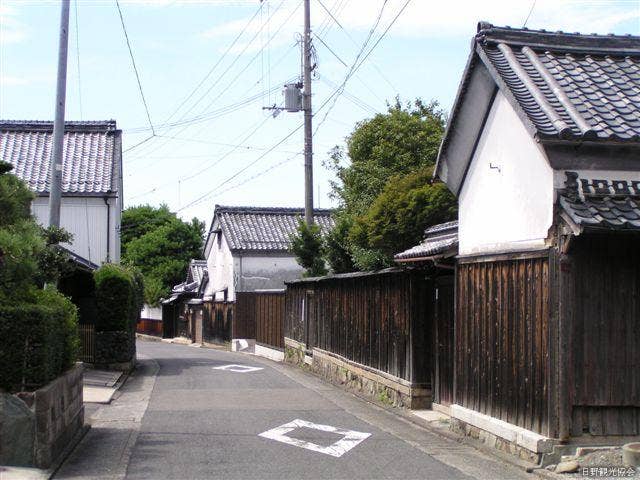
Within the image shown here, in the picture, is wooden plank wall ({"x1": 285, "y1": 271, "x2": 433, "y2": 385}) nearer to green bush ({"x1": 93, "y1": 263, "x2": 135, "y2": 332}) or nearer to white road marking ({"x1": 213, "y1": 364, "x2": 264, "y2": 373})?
white road marking ({"x1": 213, "y1": 364, "x2": 264, "y2": 373})

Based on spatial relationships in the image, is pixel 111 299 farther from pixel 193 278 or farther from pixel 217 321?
pixel 193 278

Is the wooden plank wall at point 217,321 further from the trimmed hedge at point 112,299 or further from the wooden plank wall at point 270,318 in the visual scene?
the trimmed hedge at point 112,299

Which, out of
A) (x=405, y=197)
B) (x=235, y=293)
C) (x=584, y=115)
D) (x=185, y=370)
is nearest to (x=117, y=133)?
(x=235, y=293)

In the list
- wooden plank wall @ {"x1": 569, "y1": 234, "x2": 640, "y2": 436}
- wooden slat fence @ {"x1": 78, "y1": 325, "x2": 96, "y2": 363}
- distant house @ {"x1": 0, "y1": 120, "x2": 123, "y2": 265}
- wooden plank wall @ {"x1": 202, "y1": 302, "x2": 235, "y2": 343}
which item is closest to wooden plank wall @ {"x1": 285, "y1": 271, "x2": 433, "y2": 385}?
Answer: wooden plank wall @ {"x1": 569, "y1": 234, "x2": 640, "y2": 436}

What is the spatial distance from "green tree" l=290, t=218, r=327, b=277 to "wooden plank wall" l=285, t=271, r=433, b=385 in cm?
304

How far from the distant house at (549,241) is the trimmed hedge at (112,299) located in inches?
513

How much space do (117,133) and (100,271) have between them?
431 inches

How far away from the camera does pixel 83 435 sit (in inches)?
481

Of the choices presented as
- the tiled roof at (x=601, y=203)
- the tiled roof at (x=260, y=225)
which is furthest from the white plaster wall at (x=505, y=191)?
the tiled roof at (x=260, y=225)

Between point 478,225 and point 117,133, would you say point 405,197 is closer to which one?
point 478,225

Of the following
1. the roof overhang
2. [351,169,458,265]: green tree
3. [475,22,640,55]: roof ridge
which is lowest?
[351,169,458,265]: green tree

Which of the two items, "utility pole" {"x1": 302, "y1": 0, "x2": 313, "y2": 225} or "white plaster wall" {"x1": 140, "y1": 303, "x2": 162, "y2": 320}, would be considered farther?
"white plaster wall" {"x1": 140, "y1": 303, "x2": 162, "y2": 320}

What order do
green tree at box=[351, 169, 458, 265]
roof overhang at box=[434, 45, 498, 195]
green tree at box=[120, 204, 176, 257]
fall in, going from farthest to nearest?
green tree at box=[120, 204, 176, 257]
green tree at box=[351, 169, 458, 265]
roof overhang at box=[434, 45, 498, 195]

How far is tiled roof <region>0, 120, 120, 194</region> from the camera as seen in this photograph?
29.4 metres
